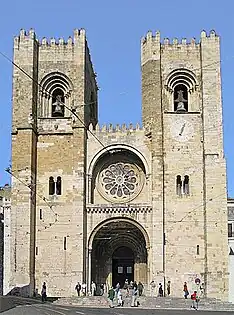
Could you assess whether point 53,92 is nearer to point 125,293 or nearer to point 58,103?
point 58,103

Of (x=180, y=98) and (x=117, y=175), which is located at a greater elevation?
(x=180, y=98)

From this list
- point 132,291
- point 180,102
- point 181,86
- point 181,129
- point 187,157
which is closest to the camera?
point 132,291

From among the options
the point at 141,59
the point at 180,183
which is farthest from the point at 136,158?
the point at 141,59

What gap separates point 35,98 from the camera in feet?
157

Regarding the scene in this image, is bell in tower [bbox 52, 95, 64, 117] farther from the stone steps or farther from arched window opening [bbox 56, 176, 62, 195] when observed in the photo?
the stone steps

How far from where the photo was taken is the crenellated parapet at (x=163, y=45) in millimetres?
48031

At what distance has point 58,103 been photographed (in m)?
47.8

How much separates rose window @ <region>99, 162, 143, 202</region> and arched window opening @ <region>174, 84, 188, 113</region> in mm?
4705

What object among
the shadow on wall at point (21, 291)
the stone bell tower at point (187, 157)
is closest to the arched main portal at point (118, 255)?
the stone bell tower at point (187, 157)

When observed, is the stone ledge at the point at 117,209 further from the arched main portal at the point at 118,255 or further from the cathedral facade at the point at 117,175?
the arched main portal at the point at 118,255

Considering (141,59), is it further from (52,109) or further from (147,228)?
(147,228)

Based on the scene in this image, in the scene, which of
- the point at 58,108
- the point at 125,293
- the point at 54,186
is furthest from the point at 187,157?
the point at 125,293

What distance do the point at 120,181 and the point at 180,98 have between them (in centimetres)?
661

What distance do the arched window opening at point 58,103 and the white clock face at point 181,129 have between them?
24.1 ft
